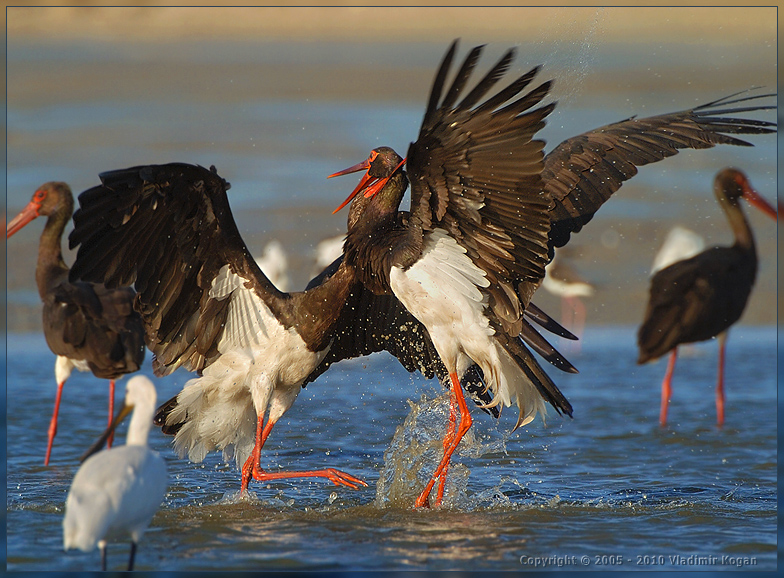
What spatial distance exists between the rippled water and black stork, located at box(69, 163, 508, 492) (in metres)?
0.40

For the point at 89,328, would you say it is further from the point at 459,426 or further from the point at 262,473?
the point at 459,426

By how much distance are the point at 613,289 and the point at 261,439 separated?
28.4 ft

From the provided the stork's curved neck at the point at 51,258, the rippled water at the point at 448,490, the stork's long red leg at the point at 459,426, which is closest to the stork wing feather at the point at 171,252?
the rippled water at the point at 448,490

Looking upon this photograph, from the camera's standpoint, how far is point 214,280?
589 cm

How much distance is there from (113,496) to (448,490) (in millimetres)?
2461

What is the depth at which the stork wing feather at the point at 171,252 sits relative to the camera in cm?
537

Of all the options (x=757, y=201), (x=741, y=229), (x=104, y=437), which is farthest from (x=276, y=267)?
(x=104, y=437)

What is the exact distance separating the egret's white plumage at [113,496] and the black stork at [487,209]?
1.81 metres

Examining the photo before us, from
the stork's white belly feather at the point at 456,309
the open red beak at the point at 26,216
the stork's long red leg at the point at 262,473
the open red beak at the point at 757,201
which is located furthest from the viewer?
the open red beak at the point at 757,201

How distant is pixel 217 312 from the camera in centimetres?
601

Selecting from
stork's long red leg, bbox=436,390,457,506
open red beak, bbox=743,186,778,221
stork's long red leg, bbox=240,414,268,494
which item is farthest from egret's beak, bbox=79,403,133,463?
open red beak, bbox=743,186,778,221

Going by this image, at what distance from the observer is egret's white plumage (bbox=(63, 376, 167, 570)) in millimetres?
4207

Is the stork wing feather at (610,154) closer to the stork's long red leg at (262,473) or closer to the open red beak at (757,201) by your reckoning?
the stork's long red leg at (262,473)

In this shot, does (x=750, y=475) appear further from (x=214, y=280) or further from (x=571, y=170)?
(x=214, y=280)
